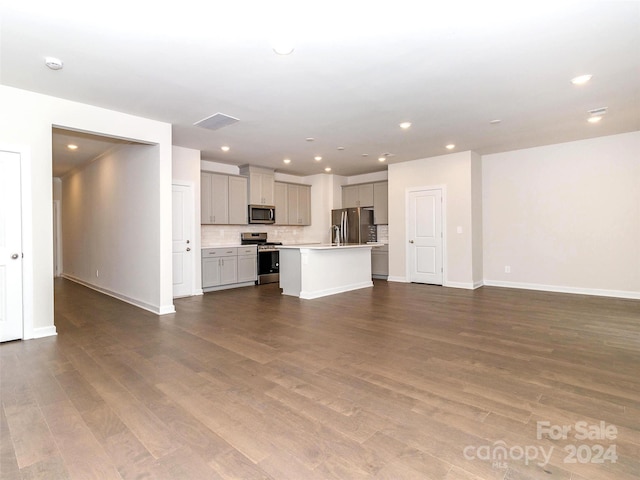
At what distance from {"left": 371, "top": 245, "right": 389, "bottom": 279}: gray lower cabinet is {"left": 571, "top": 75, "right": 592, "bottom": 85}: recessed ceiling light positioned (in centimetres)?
506

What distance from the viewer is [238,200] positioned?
7430mm

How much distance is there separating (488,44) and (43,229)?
4738 millimetres

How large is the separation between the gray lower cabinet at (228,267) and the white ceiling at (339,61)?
2.60m

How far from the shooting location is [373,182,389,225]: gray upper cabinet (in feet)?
27.5

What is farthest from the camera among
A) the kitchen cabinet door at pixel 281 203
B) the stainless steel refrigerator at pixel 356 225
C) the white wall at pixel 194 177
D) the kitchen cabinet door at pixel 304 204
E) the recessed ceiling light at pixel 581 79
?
the kitchen cabinet door at pixel 304 204

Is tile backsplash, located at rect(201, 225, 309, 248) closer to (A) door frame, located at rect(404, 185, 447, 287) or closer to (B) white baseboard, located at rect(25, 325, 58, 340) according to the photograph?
(A) door frame, located at rect(404, 185, 447, 287)

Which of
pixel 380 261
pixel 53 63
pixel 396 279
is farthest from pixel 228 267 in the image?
pixel 53 63

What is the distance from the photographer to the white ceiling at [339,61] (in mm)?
2355

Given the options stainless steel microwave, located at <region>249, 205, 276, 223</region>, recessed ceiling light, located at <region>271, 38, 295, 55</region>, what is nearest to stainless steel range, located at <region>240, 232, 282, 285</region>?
stainless steel microwave, located at <region>249, 205, 276, 223</region>

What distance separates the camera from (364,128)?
5.00m

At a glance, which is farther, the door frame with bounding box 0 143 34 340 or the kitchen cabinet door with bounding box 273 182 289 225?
the kitchen cabinet door with bounding box 273 182 289 225

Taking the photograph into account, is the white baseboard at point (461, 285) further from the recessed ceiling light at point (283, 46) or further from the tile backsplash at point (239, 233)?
the recessed ceiling light at point (283, 46)

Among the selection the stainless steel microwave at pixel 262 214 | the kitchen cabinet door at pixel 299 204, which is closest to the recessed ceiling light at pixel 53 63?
the stainless steel microwave at pixel 262 214

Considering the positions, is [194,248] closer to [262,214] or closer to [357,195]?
[262,214]
